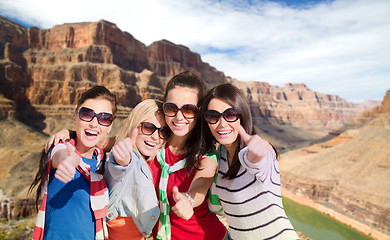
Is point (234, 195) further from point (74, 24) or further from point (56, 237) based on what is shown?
point (74, 24)

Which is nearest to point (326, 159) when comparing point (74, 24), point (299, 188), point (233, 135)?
point (299, 188)

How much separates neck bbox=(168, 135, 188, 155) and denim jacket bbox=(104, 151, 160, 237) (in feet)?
1.47

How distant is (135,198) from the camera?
215 cm

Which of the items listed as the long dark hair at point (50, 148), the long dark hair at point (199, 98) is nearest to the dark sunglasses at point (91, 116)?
the long dark hair at point (50, 148)

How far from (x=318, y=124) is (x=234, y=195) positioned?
138 meters

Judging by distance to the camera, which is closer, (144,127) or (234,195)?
(234,195)

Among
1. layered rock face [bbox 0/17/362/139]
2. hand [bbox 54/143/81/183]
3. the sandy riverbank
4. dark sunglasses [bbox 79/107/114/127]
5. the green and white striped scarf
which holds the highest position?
layered rock face [bbox 0/17/362/139]

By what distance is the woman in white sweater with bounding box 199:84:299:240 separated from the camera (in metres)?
1.69

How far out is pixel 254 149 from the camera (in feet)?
5.13

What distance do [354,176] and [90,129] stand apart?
98.1ft

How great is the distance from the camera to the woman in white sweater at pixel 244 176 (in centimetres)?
169

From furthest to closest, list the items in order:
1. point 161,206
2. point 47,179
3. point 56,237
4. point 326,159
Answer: point 326,159 < point 161,206 < point 47,179 < point 56,237

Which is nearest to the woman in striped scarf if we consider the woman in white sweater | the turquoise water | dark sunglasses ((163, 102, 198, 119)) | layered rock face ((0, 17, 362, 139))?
dark sunglasses ((163, 102, 198, 119))

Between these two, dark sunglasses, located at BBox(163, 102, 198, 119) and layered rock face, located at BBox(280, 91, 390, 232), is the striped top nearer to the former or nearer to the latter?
dark sunglasses, located at BBox(163, 102, 198, 119)
